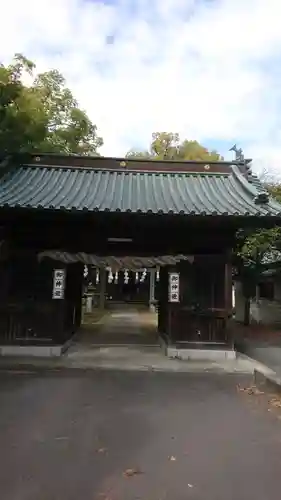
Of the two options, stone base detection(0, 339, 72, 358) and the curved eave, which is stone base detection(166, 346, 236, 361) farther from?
the curved eave

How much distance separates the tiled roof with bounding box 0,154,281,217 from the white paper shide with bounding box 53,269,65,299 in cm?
178

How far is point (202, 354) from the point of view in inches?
471

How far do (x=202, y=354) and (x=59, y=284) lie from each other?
4016mm

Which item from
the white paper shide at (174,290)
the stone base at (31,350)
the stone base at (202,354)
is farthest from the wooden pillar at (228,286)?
the stone base at (31,350)

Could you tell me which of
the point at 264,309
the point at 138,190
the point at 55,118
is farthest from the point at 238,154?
the point at 55,118

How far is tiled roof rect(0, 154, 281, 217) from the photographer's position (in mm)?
11523

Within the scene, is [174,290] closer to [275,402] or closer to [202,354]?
[202,354]

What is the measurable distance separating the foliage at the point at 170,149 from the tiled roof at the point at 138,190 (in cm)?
2354

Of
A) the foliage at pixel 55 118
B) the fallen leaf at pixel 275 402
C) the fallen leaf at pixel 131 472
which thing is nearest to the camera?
the fallen leaf at pixel 131 472

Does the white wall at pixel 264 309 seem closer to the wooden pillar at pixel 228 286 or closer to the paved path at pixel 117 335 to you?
the paved path at pixel 117 335

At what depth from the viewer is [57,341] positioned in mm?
11969

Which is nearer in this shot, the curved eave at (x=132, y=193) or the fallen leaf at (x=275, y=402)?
the fallen leaf at (x=275, y=402)

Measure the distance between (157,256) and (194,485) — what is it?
335 inches

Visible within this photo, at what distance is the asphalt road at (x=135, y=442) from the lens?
4.04m
